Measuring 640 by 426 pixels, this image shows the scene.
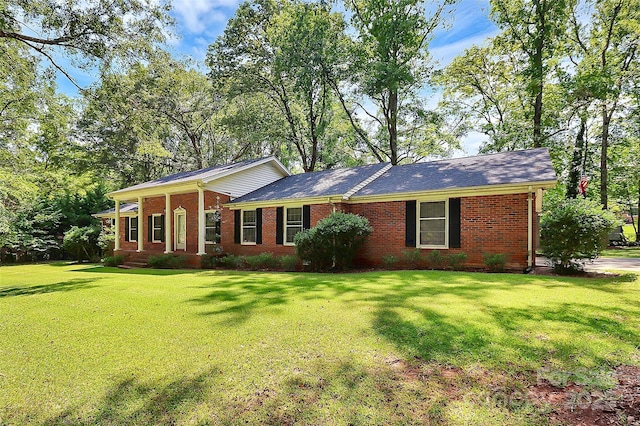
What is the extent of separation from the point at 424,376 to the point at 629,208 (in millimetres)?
37590

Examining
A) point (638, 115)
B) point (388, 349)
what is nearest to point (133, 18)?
point (388, 349)

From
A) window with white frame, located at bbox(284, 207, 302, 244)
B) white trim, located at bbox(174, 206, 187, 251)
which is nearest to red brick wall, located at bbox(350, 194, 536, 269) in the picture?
window with white frame, located at bbox(284, 207, 302, 244)

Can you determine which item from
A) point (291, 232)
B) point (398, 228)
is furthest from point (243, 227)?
point (398, 228)

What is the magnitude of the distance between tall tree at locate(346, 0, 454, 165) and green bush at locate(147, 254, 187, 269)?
14055mm

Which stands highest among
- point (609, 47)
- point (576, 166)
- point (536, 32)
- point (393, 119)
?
point (609, 47)

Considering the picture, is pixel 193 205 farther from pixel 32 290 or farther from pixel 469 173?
pixel 469 173

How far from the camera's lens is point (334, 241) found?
1139 cm

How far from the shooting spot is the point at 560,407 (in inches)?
110

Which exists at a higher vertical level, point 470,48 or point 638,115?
point 470,48

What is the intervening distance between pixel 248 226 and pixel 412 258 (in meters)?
7.90

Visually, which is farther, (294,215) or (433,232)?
(294,215)

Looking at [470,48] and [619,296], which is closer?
[619,296]

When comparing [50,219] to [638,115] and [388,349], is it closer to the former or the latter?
[388,349]

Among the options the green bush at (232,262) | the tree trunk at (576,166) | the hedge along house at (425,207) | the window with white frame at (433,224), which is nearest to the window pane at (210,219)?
the hedge along house at (425,207)
